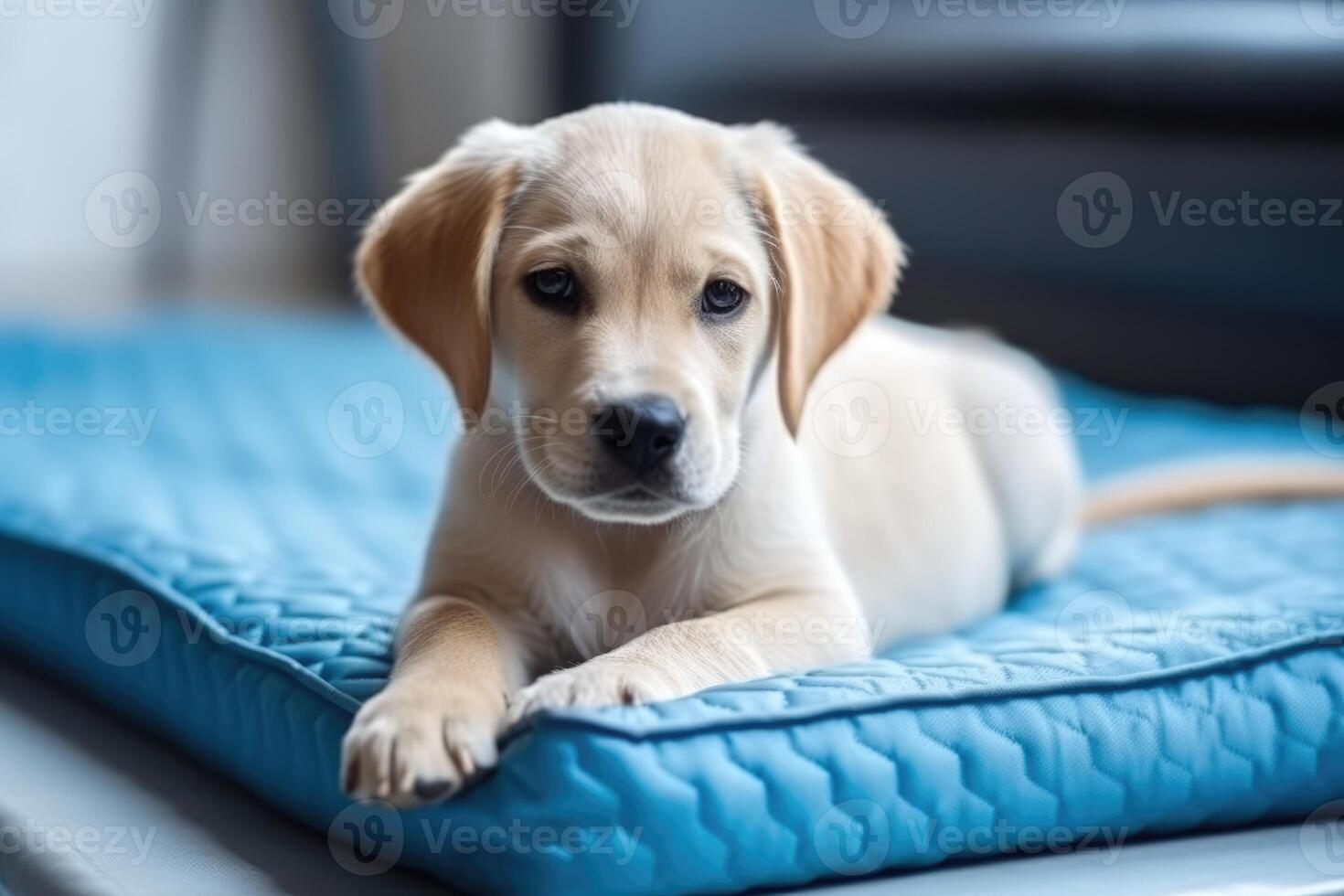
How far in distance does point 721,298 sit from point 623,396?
0.27m

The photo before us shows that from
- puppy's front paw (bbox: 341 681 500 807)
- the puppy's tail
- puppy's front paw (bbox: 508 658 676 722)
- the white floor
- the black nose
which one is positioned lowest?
the white floor

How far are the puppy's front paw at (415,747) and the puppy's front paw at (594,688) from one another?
0.05m

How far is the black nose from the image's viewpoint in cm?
171

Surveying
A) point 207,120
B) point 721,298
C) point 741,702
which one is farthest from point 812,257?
point 207,120

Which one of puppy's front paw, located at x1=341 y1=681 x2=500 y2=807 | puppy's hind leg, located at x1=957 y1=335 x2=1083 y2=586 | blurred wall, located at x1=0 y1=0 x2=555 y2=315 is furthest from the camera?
blurred wall, located at x1=0 y1=0 x2=555 y2=315

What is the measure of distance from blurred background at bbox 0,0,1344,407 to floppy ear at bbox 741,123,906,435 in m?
2.14

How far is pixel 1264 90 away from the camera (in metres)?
3.85

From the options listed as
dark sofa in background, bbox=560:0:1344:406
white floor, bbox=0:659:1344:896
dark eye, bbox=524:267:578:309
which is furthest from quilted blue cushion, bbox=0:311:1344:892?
dark sofa in background, bbox=560:0:1344:406

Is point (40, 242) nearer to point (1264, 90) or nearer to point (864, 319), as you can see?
point (1264, 90)

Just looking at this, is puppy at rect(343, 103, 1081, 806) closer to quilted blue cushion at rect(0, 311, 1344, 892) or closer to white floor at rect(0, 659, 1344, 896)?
quilted blue cushion at rect(0, 311, 1344, 892)

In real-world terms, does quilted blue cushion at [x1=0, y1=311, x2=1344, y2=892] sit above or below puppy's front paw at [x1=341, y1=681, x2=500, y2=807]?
below

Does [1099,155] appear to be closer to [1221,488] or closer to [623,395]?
[1221,488]

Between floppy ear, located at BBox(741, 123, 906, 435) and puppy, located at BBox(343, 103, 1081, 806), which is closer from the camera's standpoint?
puppy, located at BBox(343, 103, 1081, 806)

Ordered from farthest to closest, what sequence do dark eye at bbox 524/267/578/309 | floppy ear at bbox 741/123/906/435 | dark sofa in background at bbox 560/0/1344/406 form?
dark sofa in background at bbox 560/0/1344/406, floppy ear at bbox 741/123/906/435, dark eye at bbox 524/267/578/309
